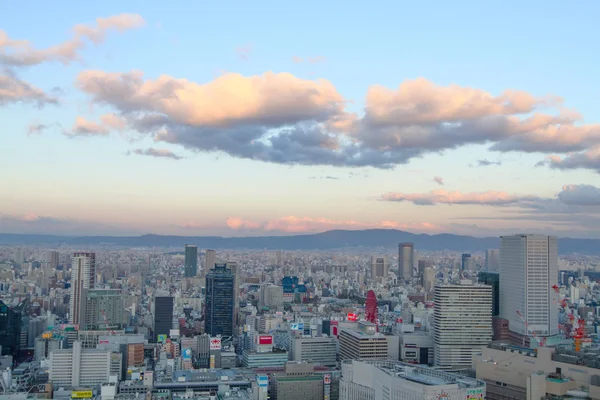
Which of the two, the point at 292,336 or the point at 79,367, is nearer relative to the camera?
the point at 79,367

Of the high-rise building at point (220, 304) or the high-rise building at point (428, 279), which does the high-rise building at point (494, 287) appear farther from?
the high-rise building at point (428, 279)

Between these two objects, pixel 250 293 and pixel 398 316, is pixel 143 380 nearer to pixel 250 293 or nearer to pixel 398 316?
pixel 398 316

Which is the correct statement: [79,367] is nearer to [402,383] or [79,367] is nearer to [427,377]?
[402,383]

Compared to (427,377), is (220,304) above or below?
below

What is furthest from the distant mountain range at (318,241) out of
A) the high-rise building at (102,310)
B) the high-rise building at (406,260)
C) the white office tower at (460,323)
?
the white office tower at (460,323)

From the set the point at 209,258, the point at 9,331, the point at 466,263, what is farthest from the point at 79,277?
the point at 466,263

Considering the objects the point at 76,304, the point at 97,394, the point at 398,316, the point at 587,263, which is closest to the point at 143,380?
the point at 97,394

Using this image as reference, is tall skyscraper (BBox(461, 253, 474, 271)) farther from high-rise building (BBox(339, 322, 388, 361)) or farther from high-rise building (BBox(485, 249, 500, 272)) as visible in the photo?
high-rise building (BBox(339, 322, 388, 361))
